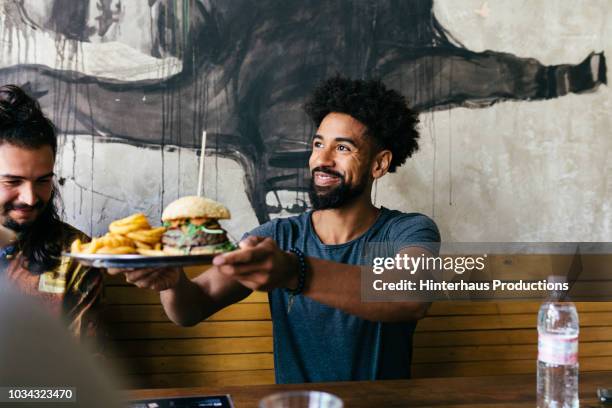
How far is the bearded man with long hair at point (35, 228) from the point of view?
1.63 metres

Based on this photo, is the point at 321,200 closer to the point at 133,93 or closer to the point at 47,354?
the point at 133,93

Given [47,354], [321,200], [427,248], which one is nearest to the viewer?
[47,354]

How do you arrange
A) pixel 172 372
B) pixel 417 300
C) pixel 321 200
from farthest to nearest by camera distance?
pixel 172 372 < pixel 321 200 < pixel 417 300

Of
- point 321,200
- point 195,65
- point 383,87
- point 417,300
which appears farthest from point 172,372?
point 383,87

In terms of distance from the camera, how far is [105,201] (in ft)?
6.85

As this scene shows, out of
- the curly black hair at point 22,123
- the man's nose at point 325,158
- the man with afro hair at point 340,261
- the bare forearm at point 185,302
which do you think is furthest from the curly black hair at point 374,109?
the curly black hair at point 22,123

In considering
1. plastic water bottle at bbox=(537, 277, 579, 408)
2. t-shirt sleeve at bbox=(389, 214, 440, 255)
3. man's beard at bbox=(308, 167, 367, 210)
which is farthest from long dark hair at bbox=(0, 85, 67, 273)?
plastic water bottle at bbox=(537, 277, 579, 408)

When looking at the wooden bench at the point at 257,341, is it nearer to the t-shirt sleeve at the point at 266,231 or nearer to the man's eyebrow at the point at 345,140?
the t-shirt sleeve at the point at 266,231

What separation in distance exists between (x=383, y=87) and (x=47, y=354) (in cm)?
195

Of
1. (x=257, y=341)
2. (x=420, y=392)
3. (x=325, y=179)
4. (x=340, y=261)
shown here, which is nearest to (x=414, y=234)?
(x=340, y=261)

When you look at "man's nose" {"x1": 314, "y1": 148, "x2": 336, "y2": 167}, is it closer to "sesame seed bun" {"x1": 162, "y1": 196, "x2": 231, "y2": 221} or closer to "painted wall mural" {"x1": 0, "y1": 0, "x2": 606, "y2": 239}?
"painted wall mural" {"x1": 0, "y1": 0, "x2": 606, "y2": 239}

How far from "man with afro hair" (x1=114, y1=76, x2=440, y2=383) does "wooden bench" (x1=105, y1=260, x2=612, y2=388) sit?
0.25 metres

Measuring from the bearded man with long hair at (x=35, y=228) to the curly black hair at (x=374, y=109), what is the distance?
2.88 ft

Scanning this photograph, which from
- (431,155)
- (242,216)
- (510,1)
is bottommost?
(242,216)
